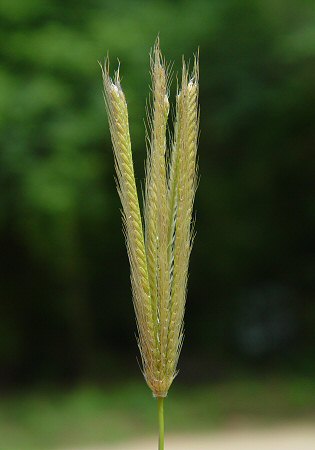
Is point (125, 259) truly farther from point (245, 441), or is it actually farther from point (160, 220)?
point (160, 220)

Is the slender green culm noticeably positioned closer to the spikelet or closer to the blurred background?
the spikelet

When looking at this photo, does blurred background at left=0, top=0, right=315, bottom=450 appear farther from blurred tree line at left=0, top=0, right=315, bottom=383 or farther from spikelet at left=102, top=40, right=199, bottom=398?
spikelet at left=102, top=40, right=199, bottom=398

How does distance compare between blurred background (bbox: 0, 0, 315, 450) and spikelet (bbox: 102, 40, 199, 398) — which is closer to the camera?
spikelet (bbox: 102, 40, 199, 398)

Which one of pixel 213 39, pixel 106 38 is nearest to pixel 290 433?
pixel 213 39

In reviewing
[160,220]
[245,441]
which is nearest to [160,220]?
[160,220]

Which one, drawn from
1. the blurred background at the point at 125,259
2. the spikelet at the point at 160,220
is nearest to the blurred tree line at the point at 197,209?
the blurred background at the point at 125,259

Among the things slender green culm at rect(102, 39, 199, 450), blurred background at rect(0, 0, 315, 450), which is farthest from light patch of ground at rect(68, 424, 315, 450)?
slender green culm at rect(102, 39, 199, 450)

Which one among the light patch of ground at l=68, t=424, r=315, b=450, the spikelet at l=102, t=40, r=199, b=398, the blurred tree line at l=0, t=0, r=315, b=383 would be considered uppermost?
the blurred tree line at l=0, t=0, r=315, b=383

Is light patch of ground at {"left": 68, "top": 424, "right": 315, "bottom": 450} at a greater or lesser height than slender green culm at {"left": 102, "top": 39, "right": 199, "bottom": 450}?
greater

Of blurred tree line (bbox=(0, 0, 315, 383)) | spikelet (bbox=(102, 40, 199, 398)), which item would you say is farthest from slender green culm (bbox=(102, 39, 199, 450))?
blurred tree line (bbox=(0, 0, 315, 383))
